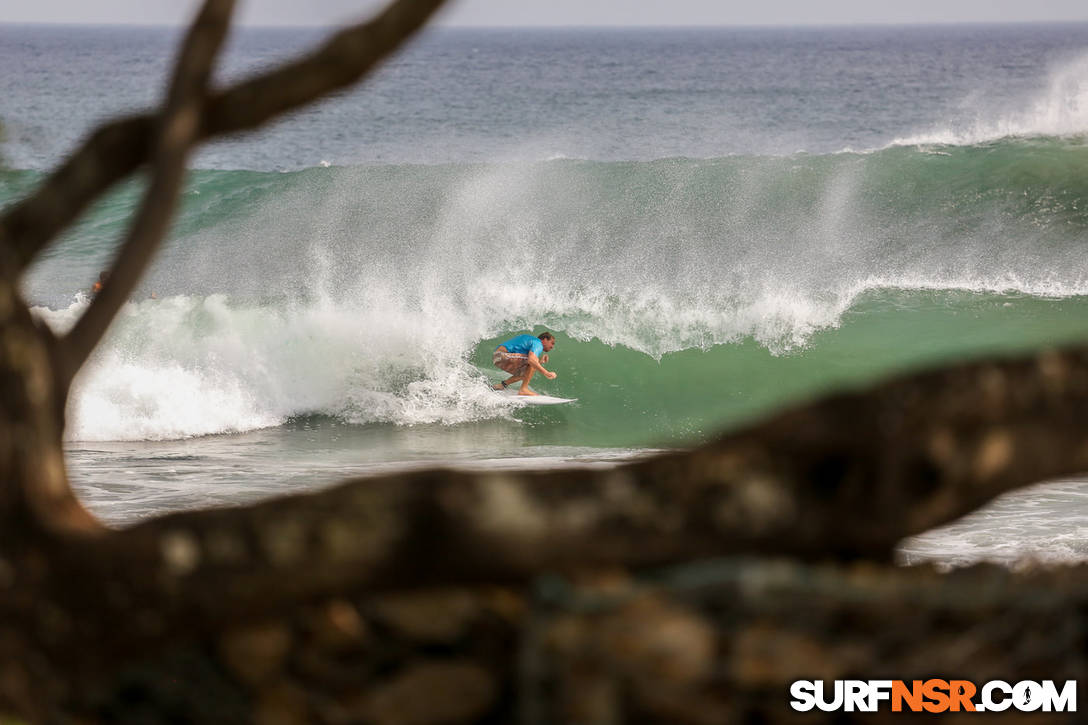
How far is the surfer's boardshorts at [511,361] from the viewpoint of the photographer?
13.4 m

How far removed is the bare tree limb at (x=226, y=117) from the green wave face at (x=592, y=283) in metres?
10.6

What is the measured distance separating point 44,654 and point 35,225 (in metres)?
0.96

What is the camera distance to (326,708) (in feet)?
8.18

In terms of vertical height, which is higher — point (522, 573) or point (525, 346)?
point (522, 573)

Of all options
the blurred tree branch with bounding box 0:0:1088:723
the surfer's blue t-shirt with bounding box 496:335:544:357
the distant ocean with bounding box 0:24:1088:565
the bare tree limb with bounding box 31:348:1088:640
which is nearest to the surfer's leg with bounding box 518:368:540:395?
the distant ocean with bounding box 0:24:1088:565

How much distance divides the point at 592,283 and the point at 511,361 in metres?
5.41

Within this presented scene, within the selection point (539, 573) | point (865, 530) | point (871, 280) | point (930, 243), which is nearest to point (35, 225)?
point (539, 573)

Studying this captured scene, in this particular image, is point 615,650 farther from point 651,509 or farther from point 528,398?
point 528,398

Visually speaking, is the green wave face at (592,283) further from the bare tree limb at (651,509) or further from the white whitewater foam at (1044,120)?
the bare tree limb at (651,509)

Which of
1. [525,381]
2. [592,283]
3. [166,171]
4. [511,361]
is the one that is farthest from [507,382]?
[166,171]

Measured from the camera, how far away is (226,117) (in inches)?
110

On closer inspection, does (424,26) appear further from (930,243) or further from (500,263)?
(930,243)

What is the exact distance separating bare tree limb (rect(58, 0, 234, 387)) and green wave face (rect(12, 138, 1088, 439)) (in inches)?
419

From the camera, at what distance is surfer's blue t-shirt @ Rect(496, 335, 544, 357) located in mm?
13516
